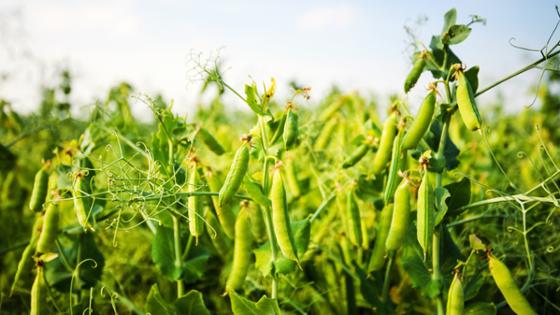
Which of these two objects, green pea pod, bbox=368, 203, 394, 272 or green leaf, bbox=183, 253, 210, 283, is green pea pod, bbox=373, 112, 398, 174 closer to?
green pea pod, bbox=368, 203, 394, 272

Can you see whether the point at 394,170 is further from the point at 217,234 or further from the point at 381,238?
the point at 217,234

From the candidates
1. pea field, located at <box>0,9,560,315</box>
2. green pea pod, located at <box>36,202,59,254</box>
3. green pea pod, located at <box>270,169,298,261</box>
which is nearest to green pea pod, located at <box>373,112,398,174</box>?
pea field, located at <box>0,9,560,315</box>

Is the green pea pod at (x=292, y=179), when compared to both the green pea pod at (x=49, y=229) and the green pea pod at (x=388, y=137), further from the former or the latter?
the green pea pod at (x=49, y=229)

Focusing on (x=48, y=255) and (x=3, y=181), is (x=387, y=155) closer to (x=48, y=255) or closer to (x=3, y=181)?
(x=48, y=255)

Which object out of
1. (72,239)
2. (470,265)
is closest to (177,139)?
(72,239)

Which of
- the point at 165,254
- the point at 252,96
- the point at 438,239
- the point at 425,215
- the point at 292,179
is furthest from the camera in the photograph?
the point at 292,179

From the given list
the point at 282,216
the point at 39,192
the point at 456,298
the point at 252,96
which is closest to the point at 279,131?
the point at 252,96
